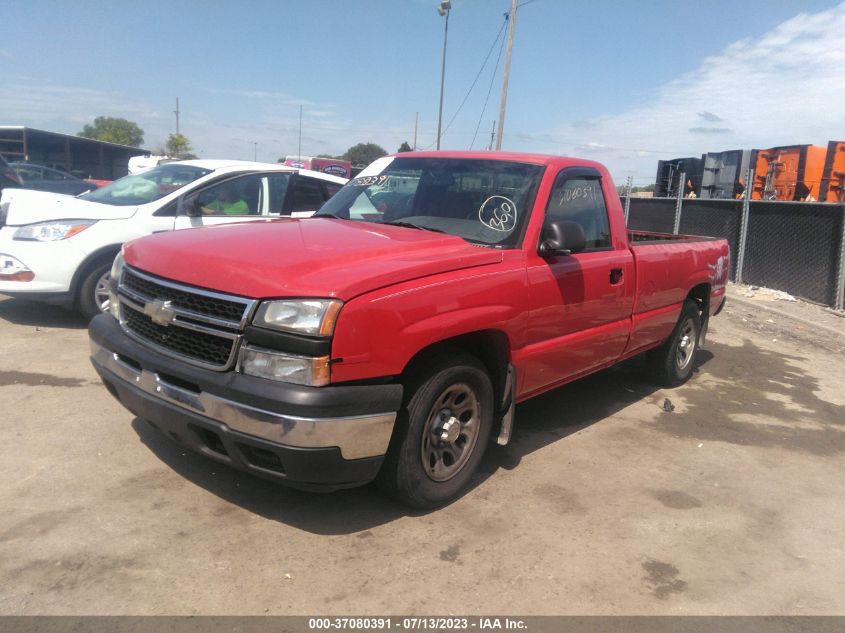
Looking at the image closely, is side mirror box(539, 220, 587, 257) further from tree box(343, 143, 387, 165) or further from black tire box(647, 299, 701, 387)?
tree box(343, 143, 387, 165)

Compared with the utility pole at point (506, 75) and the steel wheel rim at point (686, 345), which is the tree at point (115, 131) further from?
the steel wheel rim at point (686, 345)

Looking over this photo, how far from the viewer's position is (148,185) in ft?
23.2

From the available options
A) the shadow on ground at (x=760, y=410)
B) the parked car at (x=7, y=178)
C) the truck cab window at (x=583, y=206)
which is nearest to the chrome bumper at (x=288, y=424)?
the truck cab window at (x=583, y=206)

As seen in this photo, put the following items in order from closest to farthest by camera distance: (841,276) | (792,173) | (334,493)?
(334,493)
(841,276)
(792,173)

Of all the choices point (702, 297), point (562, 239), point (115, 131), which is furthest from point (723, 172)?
point (115, 131)

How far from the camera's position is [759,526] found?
145 inches

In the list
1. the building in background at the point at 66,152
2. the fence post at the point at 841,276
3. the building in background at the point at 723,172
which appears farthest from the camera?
the building in background at the point at 66,152

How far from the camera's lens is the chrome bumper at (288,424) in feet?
9.06

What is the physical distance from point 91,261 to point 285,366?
4.32 metres

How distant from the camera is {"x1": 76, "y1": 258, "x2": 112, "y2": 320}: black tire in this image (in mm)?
6254

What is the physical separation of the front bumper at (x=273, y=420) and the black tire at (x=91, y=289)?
3.53m

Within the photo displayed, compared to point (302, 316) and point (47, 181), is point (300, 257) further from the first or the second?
point (47, 181)

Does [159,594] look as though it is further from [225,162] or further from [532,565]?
[225,162]

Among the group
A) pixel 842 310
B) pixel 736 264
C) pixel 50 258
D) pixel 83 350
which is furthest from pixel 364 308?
pixel 736 264
